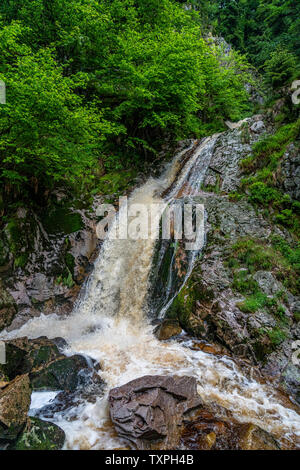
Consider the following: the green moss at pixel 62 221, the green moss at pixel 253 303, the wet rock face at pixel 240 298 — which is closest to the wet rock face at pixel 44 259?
the green moss at pixel 62 221

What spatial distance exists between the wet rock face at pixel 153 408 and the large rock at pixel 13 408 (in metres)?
1.29

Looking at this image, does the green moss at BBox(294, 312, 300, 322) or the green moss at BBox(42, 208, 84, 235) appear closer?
the green moss at BBox(294, 312, 300, 322)

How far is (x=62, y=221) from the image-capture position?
9.09 metres

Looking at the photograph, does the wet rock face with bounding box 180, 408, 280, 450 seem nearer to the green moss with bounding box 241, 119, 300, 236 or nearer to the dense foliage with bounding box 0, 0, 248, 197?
the green moss with bounding box 241, 119, 300, 236

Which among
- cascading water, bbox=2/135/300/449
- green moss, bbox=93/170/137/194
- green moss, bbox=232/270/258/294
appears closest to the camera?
cascading water, bbox=2/135/300/449

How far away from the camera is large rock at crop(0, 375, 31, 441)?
11.3ft

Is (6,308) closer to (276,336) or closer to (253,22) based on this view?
(276,336)

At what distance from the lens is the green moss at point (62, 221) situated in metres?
8.86

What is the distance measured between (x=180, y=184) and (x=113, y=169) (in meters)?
3.35

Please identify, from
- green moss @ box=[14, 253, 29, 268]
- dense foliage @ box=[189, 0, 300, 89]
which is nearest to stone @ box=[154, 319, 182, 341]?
green moss @ box=[14, 253, 29, 268]

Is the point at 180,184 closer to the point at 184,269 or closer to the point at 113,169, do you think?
the point at 113,169

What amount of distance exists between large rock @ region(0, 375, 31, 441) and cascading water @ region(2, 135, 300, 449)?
0.69 metres

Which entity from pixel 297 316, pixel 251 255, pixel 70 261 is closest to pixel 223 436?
pixel 297 316

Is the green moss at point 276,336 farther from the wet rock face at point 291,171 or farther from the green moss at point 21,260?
the green moss at point 21,260
